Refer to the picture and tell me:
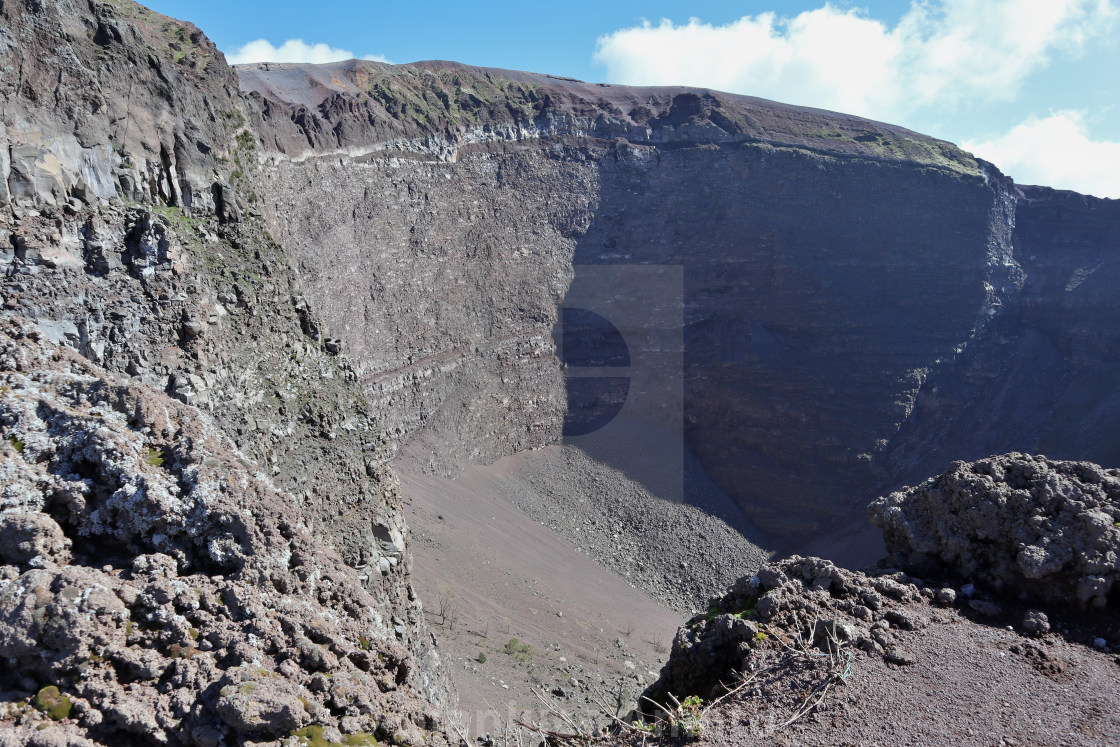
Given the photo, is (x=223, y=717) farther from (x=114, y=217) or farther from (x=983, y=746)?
(x=114, y=217)

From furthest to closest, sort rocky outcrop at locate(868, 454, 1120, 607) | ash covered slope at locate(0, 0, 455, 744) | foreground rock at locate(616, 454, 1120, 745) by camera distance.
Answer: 1. rocky outcrop at locate(868, 454, 1120, 607)
2. foreground rock at locate(616, 454, 1120, 745)
3. ash covered slope at locate(0, 0, 455, 744)

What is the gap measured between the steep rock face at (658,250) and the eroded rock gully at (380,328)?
0.17 metres

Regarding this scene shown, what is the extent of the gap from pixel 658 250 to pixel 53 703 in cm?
3726

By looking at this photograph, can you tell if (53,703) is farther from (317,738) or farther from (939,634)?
(939,634)

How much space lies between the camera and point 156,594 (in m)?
6.23

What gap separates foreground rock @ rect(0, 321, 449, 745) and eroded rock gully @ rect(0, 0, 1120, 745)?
0.10 feet

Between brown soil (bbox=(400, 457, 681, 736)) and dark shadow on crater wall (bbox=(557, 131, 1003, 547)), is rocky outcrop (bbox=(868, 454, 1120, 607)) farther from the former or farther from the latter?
dark shadow on crater wall (bbox=(557, 131, 1003, 547))

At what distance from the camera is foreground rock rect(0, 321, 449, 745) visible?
554 centimetres

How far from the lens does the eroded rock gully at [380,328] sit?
655cm

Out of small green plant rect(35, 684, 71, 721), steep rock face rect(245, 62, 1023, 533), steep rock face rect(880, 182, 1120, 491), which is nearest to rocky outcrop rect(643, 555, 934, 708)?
small green plant rect(35, 684, 71, 721)

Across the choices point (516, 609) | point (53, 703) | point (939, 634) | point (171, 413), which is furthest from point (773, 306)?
point (53, 703)

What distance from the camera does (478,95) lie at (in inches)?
1593

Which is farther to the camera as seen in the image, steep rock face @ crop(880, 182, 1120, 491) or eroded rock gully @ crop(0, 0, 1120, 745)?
steep rock face @ crop(880, 182, 1120, 491)

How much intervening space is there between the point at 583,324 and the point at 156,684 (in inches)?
1318
